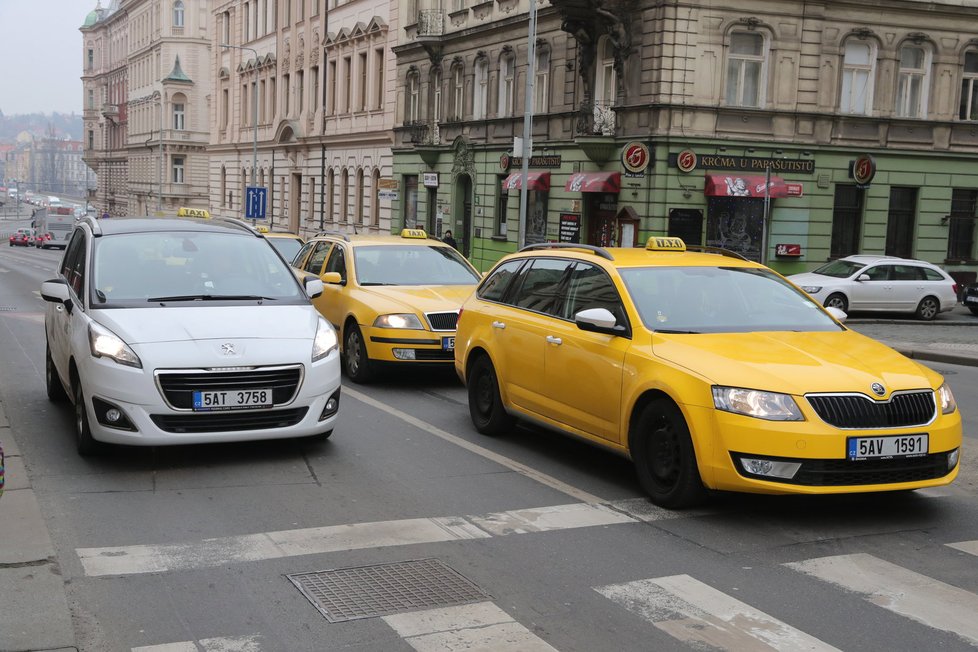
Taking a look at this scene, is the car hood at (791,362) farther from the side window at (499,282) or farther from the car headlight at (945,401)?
the side window at (499,282)

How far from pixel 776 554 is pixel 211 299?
4699 millimetres

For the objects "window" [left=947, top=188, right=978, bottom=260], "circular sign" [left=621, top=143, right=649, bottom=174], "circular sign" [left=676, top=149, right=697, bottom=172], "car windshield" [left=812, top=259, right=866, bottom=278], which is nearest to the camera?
"car windshield" [left=812, top=259, right=866, bottom=278]

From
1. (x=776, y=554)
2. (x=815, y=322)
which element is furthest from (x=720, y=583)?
(x=815, y=322)

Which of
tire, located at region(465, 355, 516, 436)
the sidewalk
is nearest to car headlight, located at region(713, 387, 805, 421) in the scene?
tire, located at region(465, 355, 516, 436)

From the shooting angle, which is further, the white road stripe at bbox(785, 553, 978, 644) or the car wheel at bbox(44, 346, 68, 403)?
the car wheel at bbox(44, 346, 68, 403)

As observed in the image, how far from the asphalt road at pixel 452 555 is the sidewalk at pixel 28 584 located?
1cm

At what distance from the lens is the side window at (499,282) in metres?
9.84

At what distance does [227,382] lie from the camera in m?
7.98

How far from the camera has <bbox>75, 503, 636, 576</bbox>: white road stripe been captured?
5980 millimetres

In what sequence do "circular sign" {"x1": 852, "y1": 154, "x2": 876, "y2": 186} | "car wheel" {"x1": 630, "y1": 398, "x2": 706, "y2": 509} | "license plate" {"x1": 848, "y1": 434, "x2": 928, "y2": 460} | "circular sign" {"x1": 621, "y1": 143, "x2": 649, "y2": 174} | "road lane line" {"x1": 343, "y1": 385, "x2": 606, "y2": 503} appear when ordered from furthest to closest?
"circular sign" {"x1": 852, "y1": 154, "x2": 876, "y2": 186}, "circular sign" {"x1": 621, "y1": 143, "x2": 649, "y2": 174}, "road lane line" {"x1": 343, "y1": 385, "x2": 606, "y2": 503}, "car wheel" {"x1": 630, "y1": 398, "x2": 706, "y2": 509}, "license plate" {"x1": 848, "y1": 434, "x2": 928, "y2": 460}

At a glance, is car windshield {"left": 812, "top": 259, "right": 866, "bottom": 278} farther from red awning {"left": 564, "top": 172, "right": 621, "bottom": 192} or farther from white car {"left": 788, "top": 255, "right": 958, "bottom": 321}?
red awning {"left": 564, "top": 172, "right": 621, "bottom": 192}

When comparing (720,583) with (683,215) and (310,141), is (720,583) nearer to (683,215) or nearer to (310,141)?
(683,215)

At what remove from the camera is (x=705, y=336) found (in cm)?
760

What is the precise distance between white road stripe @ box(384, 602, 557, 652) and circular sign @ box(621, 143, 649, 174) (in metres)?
25.6
